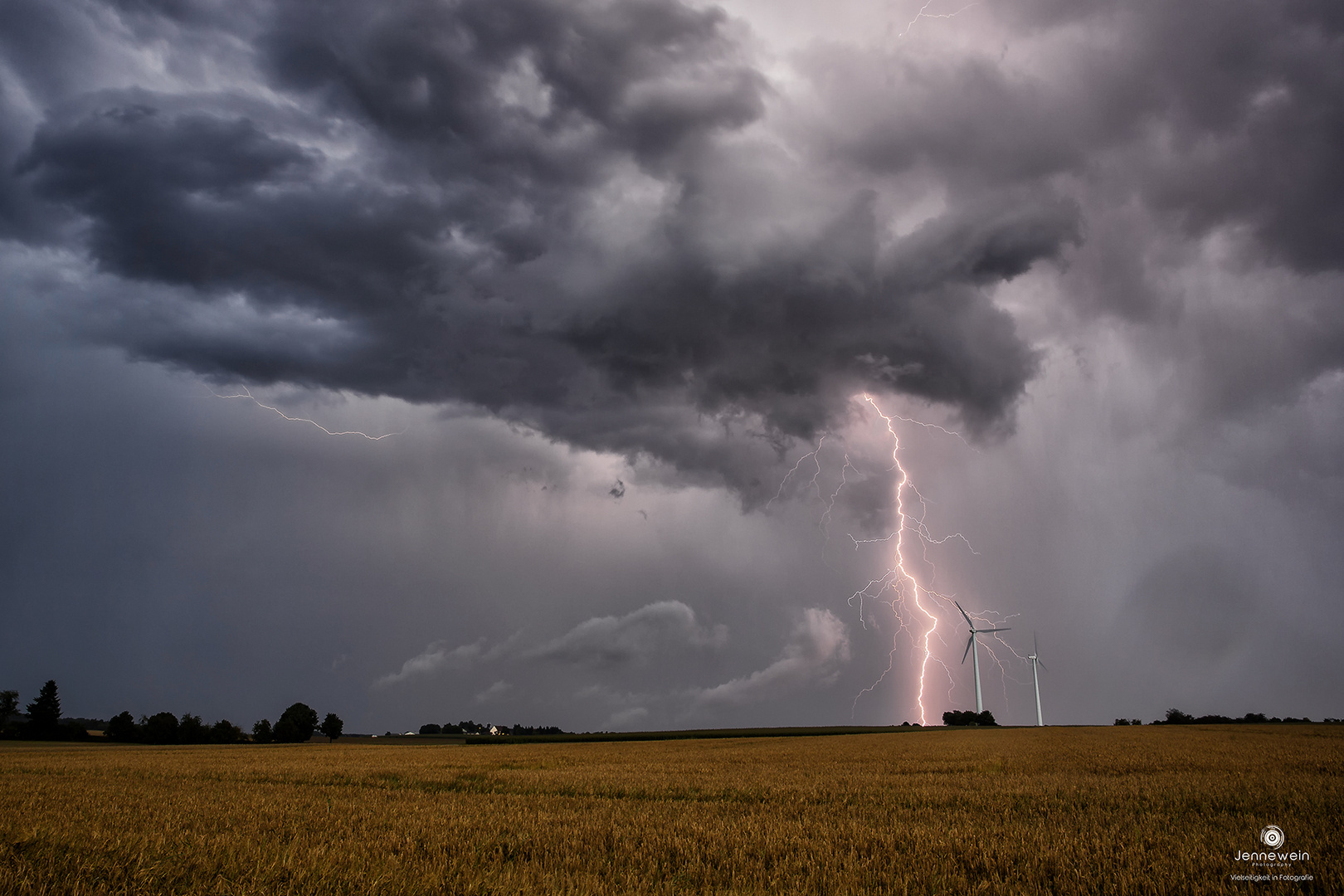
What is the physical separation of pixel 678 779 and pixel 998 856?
12.8 metres

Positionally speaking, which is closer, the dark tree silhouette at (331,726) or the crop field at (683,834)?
the crop field at (683,834)

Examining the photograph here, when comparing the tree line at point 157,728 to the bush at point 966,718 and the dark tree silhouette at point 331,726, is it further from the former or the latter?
the bush at point 966,718

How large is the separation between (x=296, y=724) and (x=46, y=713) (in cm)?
4182

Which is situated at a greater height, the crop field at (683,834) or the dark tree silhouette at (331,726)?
the crop field at (683,834)

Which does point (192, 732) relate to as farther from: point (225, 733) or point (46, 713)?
point (46, 713)

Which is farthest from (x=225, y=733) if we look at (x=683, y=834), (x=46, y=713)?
(x=683, y=834)

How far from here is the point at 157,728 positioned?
368ft

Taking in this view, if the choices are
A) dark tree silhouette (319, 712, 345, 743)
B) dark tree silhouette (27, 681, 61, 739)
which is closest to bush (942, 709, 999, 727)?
dark tree silhouette (319, 712, 345, 743)

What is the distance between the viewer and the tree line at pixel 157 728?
112 metres

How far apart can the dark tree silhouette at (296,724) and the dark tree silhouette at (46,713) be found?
3329 centimetres

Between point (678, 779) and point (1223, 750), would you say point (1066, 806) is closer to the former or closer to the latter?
point (678, 779)

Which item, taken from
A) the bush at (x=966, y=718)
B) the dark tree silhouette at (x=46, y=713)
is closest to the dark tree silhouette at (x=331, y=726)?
the dark tree silhouette at (x=46, y=713)

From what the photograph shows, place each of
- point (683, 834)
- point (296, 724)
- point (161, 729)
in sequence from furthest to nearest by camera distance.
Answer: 1. point (296, 724)
2. point (161, 729)
3. point (683, 834)

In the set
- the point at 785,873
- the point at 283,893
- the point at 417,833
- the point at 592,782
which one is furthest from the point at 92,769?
the point at 785,873
